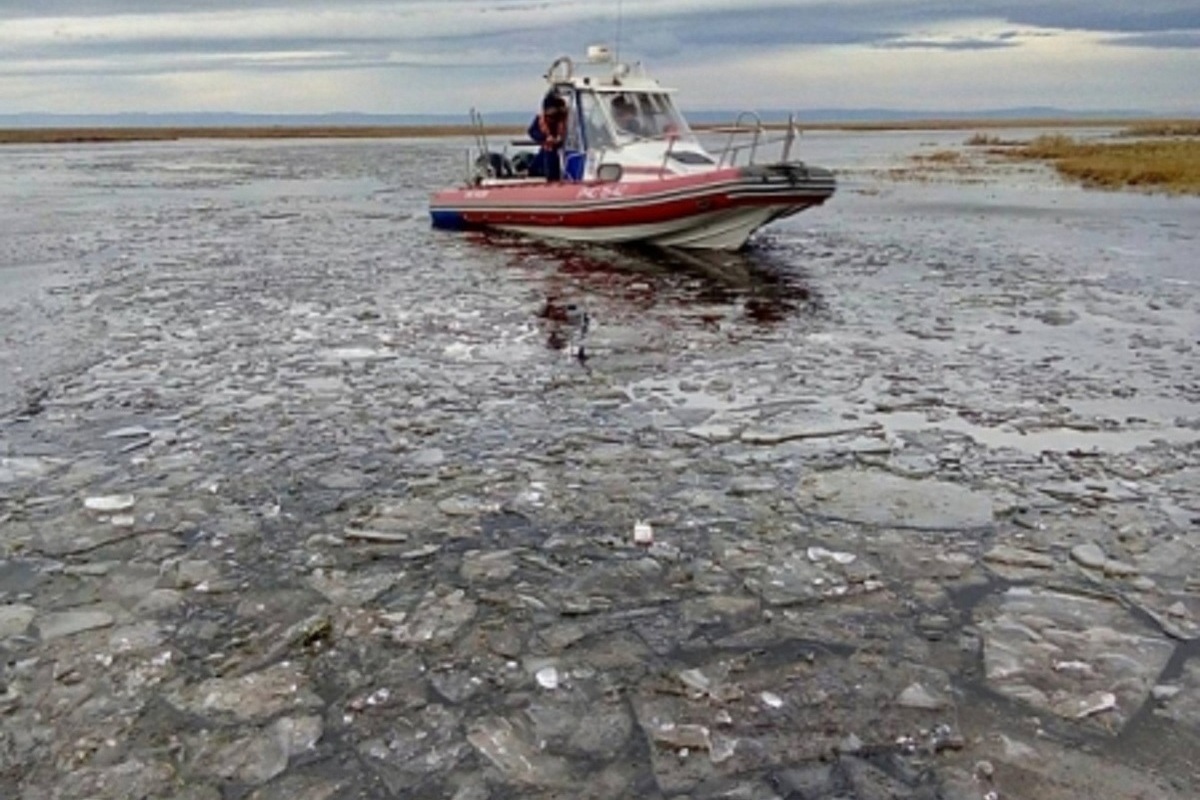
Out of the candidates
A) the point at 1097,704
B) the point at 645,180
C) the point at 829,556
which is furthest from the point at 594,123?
the point at 1097,704

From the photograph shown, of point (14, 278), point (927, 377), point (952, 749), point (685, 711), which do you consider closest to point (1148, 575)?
point (952, 749)

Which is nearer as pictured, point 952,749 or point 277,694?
point 952,749

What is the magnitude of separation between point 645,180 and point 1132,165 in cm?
2550

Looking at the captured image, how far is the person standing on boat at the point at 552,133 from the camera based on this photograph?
614 inches

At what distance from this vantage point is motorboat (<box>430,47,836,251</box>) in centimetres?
1344

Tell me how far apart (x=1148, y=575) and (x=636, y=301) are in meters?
7.29

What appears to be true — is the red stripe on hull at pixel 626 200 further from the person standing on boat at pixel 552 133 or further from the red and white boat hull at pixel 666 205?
the person standing on boat at pixel 552 133

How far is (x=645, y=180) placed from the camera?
46.8 ft

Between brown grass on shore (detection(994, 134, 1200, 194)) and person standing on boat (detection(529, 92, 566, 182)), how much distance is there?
56.5 ft

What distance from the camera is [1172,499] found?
5.42 m

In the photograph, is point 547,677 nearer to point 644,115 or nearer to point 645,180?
point 645,180

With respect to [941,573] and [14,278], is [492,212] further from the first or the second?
[941,573]

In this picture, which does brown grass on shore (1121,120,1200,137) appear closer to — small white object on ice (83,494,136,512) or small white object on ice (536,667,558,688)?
small white object on ice (83,494,136,512)

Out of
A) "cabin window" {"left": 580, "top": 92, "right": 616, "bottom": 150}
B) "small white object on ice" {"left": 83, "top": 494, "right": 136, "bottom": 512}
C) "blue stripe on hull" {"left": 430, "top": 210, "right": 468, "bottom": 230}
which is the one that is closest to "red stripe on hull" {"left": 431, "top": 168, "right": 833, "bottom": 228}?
"blue stripe on hull" {"left": 430, "top": 210, "right": 468, "bottom": 230}
